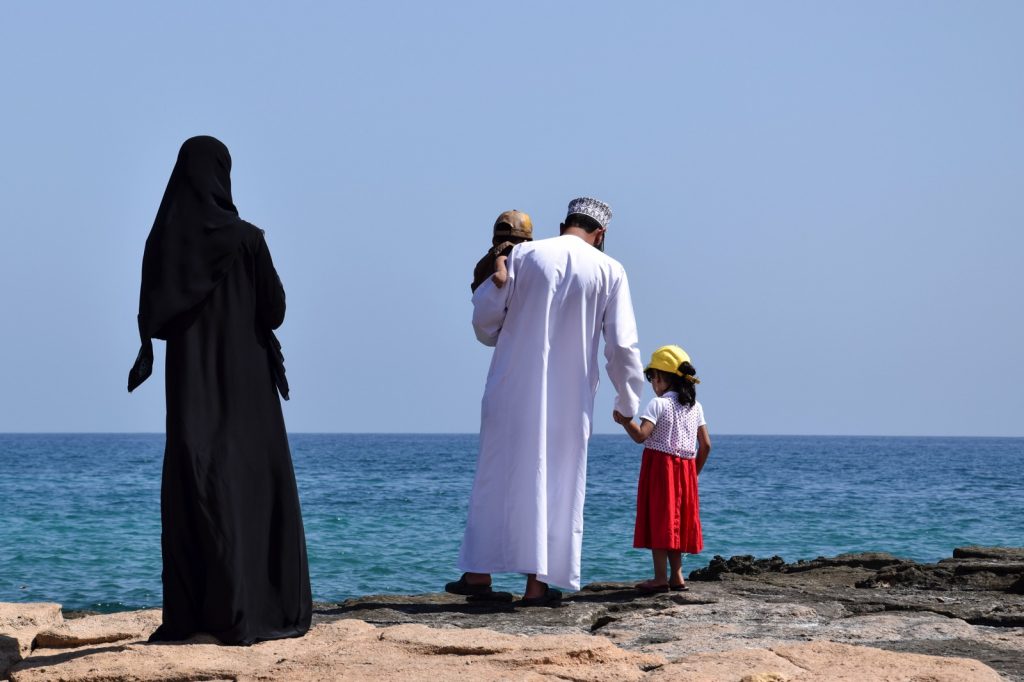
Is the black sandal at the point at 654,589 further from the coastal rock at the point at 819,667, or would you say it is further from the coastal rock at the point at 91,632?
the coastal rock at the point at 91,632

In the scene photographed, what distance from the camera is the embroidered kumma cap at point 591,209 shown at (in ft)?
18.8

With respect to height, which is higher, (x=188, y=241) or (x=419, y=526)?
(x=188, y=241)

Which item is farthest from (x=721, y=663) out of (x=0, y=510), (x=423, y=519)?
(x=0, y=510)

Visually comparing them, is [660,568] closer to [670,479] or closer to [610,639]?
[670,479]

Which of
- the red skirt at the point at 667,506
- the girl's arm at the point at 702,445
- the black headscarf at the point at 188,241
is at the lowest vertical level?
the red skirt at the point at 667,506

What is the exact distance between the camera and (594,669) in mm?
3740

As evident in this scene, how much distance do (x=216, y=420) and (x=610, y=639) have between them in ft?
5.65

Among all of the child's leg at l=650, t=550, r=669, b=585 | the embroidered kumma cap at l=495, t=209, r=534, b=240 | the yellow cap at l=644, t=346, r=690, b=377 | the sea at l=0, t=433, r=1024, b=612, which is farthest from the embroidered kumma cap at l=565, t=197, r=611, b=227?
the sea at l=0, t=433, r=1024, b=612

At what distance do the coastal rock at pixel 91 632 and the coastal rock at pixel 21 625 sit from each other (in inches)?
2.8

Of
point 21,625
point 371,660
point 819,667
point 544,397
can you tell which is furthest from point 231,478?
point 819,667

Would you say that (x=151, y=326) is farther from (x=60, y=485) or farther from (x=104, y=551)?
(x=60, y=485)

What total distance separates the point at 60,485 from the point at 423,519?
19.0 m

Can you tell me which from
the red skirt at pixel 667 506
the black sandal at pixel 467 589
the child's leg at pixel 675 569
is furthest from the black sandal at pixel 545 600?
the child's leg at pixel 675 569

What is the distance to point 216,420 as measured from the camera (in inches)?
166
